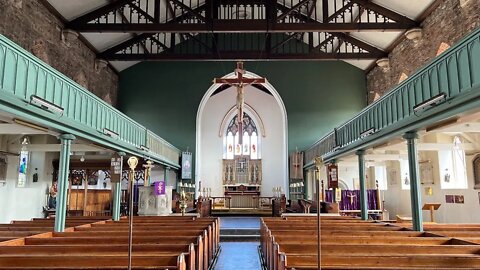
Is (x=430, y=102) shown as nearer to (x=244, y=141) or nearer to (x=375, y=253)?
(x=375, y=253)

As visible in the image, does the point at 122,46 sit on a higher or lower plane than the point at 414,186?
higher

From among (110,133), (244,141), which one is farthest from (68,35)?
(244,141)

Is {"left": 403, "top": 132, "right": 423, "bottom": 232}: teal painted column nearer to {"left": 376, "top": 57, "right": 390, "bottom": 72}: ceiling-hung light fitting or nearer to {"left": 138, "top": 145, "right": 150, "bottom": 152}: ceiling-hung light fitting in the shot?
{"left": 138, "top": 145, "right": 150, "bottom": 152}: ceiling-hung light fitting

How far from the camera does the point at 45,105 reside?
597cm

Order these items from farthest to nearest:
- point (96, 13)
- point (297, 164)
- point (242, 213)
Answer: point (297, 164) < point (242, 213) < point (96, 13)

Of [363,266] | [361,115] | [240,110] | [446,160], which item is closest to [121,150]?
[240,110]

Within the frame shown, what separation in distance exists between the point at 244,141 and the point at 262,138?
119 cm

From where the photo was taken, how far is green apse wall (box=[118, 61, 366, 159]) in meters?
18.6

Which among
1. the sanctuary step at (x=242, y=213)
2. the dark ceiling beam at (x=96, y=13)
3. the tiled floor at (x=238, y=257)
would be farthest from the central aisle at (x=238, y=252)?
the dark ceiling beam at (x=96, y=13)

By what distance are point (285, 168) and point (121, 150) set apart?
1061cm

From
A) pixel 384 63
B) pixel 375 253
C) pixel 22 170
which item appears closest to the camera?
pixel 375 253

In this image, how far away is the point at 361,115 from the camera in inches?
387

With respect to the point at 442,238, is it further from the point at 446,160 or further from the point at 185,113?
the point at 185,113

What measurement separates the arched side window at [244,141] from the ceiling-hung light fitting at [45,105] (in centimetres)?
1617
